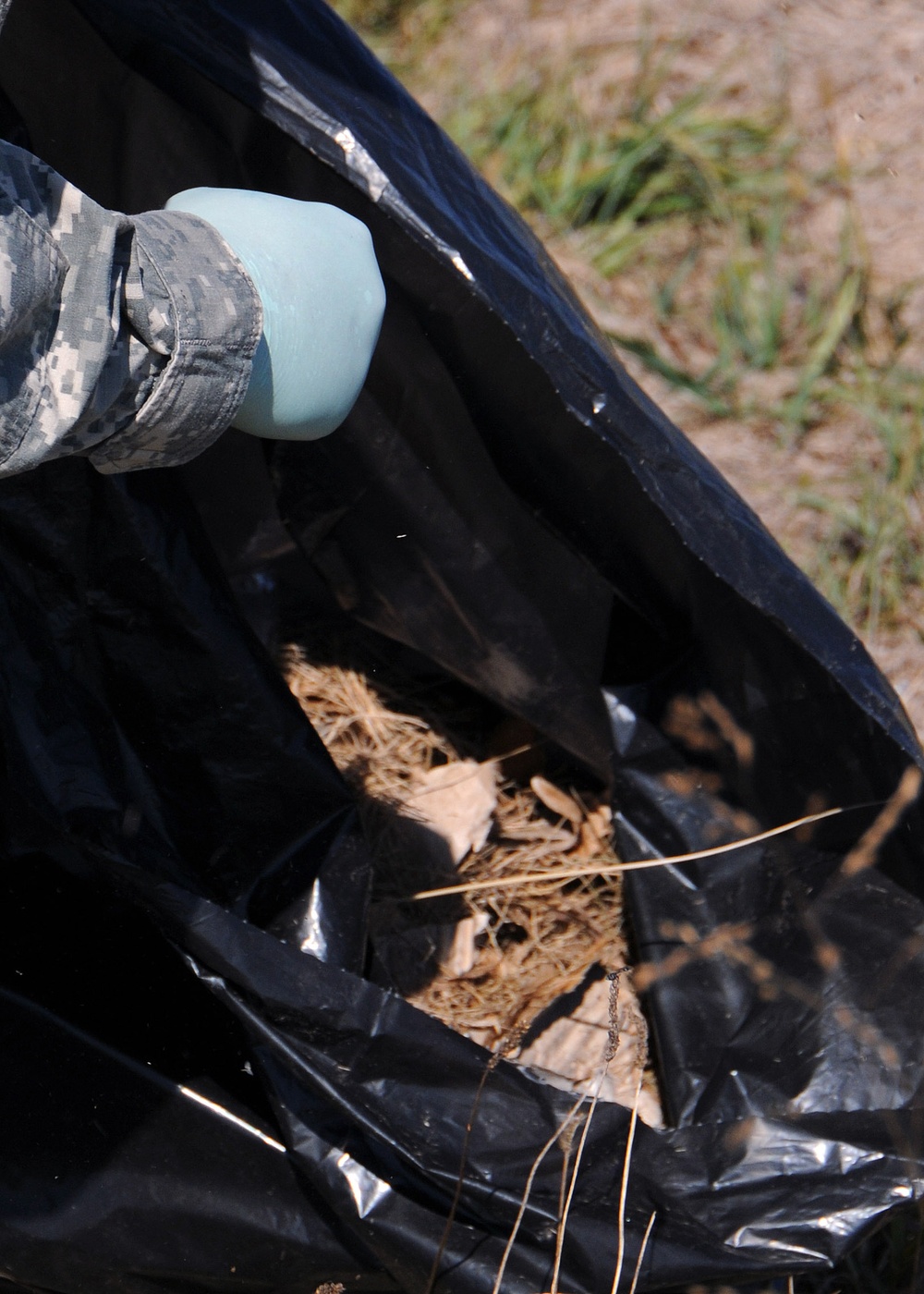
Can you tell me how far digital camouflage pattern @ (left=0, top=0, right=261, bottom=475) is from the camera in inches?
23.4

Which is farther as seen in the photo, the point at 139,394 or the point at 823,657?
the point at 823,657

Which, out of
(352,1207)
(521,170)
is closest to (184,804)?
(352,1207)

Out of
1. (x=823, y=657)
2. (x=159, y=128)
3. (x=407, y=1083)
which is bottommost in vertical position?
(x=407, y=1083)

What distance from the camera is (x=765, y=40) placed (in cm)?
199

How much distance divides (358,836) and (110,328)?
571mm

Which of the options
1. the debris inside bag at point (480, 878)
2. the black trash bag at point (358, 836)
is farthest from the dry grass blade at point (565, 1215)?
the debris inside bag at point (480, 878)

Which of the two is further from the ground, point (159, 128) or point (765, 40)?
point (765, 40)

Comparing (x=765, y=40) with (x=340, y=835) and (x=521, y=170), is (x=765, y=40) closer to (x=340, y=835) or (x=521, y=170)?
(x=521, y=170)

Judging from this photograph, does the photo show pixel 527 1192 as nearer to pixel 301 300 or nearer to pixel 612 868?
pixel 612 868

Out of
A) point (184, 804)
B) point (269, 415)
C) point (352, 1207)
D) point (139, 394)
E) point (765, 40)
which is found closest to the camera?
point (139, 394)

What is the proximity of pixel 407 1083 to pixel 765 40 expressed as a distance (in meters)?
1.87

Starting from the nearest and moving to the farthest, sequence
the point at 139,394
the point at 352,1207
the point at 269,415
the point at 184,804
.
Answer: the point at 139,394 < the point at 269,415 < the point at 352,1207 < the point at 184,804

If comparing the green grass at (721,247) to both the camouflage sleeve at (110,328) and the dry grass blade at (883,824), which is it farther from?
the camouflage sleeve at (110,328)

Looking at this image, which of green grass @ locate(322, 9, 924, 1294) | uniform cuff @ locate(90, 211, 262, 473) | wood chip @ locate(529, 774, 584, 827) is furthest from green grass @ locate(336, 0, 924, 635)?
uniform cuff @ locate(90, 211, 262, 473)
